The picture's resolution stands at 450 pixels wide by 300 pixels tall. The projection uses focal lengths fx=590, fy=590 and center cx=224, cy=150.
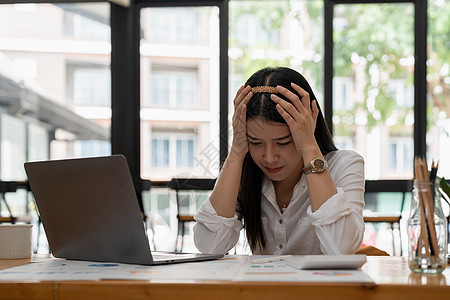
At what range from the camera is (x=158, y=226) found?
18.0 feet

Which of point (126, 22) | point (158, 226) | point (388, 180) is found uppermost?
point (126, 22)

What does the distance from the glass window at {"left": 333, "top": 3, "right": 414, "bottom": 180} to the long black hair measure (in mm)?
3724

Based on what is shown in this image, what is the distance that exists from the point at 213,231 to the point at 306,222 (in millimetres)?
280

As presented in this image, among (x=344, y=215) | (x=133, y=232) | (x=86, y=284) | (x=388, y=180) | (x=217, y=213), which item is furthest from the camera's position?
(x=388, y=180)

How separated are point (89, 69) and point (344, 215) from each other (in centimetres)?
454

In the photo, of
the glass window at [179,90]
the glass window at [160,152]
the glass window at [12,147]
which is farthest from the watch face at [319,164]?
the glass window at [12,147]

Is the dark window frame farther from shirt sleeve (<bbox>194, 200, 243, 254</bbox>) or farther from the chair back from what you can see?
shirt sleeve (<bbox>194, 200, 243, 254</bbox>)

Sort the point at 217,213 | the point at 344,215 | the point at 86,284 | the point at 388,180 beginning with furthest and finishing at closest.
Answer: the point at 388,180 → the point at 217,213 → the point at 344,215 → the point at 86,284

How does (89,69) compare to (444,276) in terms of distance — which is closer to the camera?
(444,276)

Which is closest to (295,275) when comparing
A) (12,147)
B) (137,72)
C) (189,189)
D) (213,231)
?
(213,231)

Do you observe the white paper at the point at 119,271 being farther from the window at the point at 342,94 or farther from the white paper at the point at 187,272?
the window at the point at 342,94

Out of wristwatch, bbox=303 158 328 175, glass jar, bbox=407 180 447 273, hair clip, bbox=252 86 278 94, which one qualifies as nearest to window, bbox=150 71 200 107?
hair clip, bbox=252 86 278 94

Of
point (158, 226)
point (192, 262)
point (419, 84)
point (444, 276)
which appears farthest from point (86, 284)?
point (419, 84)

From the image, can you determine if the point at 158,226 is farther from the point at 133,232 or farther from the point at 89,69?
the point at 133,232
